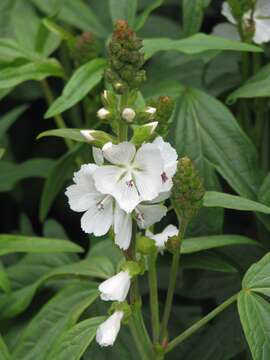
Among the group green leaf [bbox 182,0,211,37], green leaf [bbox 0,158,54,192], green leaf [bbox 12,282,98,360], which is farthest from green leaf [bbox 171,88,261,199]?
green leaf [bbox 0,158,54,192]

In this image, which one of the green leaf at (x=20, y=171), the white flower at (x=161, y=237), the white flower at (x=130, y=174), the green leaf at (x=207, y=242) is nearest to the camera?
the white flower at (x=130, y=174)

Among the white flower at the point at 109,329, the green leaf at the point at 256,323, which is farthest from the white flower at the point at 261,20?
the white flower at the point at 109,329

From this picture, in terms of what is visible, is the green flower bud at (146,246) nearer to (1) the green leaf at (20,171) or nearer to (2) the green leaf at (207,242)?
(2) the green leaf at (207,242)

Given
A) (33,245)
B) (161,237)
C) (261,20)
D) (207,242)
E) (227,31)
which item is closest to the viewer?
(161,237)

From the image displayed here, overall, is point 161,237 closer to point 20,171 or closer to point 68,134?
point 68,134

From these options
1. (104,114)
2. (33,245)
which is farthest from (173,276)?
(33,245)

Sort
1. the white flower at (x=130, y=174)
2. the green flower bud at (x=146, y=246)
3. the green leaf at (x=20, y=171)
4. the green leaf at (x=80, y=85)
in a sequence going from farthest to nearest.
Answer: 1. the green leaf at (x=20, y=171)
2. the green leaf at (x=80, y=85)
3. the green flower bud at (x=146, y=246)
4. the white flower at (x=130, y=174)

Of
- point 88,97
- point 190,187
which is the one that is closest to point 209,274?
point 88,97
